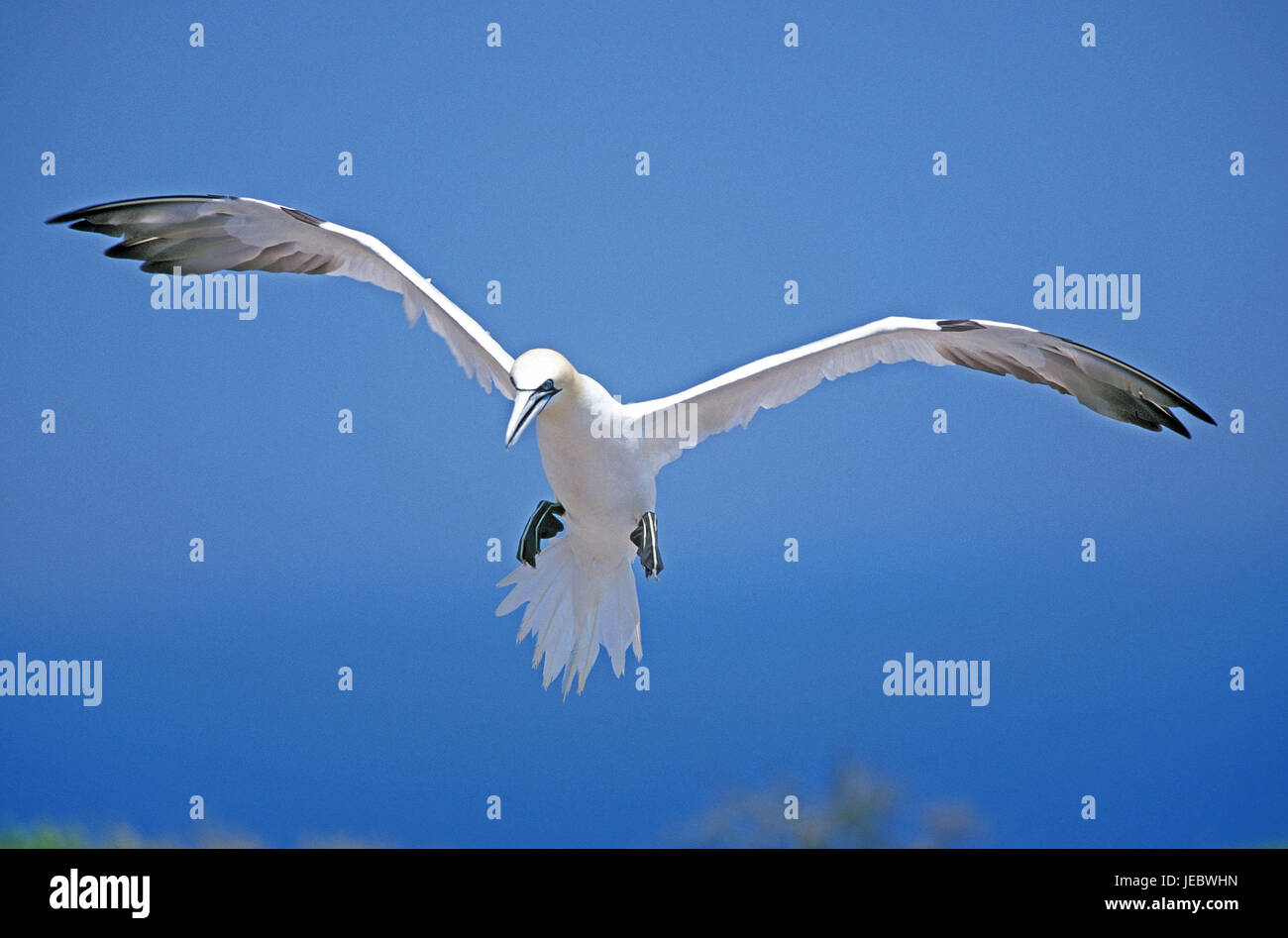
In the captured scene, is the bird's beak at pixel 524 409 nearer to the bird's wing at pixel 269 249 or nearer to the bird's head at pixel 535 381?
the bird's head at pixel 535 381

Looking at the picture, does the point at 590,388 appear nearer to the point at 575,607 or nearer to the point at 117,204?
the point at 575,607

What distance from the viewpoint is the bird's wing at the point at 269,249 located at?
4.10 metres

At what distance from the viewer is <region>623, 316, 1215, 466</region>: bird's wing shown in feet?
→ 13.0

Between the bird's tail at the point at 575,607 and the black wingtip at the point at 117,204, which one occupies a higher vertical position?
the black wingtip at the point at 117,204

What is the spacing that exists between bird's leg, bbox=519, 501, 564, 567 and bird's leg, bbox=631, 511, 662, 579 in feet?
0.93

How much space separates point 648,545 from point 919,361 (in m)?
1.02

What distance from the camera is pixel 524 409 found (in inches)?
137

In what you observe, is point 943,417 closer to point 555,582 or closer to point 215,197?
point 555,582

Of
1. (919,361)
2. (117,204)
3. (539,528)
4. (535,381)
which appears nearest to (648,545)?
(539,528)

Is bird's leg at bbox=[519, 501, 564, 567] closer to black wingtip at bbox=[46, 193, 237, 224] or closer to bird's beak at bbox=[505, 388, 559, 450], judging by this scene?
bird's beak at bbox=[505, 388, 559, 450]

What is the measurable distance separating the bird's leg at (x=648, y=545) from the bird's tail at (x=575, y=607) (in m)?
0.22

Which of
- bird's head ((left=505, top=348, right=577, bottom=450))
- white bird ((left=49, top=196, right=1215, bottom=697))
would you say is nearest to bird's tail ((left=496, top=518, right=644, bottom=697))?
white bird ((left=49, top=196, right=1215, bottom=697))

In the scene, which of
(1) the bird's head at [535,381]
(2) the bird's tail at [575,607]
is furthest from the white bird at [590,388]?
(1) the bird's head at [535,381]
